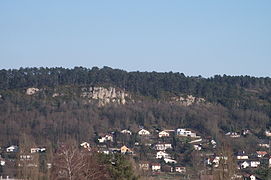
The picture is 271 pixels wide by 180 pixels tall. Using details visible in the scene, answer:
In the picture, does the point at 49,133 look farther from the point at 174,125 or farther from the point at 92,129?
the point at 174,125

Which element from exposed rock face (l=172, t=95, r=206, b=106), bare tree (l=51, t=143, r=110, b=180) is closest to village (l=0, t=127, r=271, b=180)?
bare tree (l=51, t=143, r=110, b=180)

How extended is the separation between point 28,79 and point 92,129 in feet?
73.9

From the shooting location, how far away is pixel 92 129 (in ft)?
253

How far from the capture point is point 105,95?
93.9 meters

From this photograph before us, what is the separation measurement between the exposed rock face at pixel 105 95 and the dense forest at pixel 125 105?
3.44ft

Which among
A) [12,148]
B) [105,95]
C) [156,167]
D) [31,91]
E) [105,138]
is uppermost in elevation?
[31,91]

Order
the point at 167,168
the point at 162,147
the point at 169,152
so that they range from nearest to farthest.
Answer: the point at 167,168
the point at 169,152
the point at 162,147

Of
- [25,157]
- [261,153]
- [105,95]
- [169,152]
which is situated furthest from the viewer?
[105,95]

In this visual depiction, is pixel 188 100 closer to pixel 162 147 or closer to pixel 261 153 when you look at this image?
pixel 162 147

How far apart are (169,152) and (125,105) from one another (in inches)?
956

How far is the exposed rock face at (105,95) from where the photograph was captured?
91750mm

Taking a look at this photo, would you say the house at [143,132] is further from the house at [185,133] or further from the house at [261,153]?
the house at [261,153]

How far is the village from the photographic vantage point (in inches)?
1992

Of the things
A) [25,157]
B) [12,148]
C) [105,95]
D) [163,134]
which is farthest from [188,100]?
[25,157]
